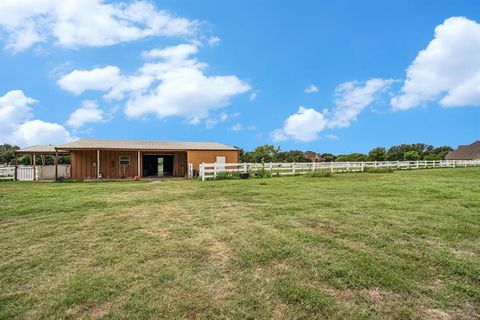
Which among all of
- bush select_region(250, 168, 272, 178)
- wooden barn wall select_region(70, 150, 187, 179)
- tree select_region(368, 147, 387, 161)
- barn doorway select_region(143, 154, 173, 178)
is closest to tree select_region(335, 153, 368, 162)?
tree select_region(368, 147, 387, 161)

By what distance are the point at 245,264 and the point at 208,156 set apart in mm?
18728

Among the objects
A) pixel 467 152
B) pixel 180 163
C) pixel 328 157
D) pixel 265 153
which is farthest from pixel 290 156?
pixel 467 152

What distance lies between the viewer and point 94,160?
20203mm

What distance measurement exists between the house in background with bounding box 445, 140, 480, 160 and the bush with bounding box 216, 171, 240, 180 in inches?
2275

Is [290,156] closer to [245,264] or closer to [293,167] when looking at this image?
[293,167]

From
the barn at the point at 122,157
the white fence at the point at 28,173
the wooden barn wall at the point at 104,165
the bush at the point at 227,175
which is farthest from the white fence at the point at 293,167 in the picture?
the white fence at the point at 28,173

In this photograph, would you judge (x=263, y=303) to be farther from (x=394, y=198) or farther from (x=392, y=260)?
(x=394, y=198)

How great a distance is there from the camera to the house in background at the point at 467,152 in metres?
55.0

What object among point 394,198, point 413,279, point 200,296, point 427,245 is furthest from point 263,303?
point 394,198

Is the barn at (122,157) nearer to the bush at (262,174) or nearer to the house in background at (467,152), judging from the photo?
the bush at (262,174)

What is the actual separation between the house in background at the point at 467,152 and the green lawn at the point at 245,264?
63.1 metres

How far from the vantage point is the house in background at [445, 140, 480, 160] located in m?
55.0

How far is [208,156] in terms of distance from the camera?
22062 millimetres

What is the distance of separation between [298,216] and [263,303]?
3479 mm
